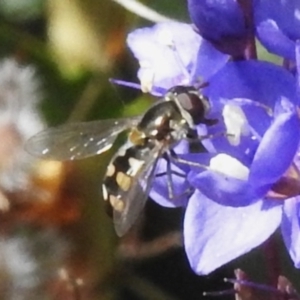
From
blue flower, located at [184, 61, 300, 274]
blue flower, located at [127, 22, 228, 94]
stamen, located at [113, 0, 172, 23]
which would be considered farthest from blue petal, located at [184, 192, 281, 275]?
stamen, located at [113, 0, 172, 23]

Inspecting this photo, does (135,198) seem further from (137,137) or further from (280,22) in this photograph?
(280,22)

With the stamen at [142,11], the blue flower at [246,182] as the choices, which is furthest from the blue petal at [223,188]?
the stamen at [142,11]

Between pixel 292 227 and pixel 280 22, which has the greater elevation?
pixel 280 22

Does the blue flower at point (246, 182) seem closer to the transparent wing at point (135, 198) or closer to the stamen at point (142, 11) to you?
the transparent wing at point (135, 198)

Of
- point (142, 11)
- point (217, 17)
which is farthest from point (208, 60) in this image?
point (142, 11)

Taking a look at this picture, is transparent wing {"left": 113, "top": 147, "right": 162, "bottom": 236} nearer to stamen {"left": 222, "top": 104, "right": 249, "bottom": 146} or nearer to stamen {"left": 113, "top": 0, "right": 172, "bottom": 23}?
→ stamen {"left": 222, "top": 104, "right": 249, "bottom": 146}

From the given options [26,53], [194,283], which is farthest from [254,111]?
[26,53]
